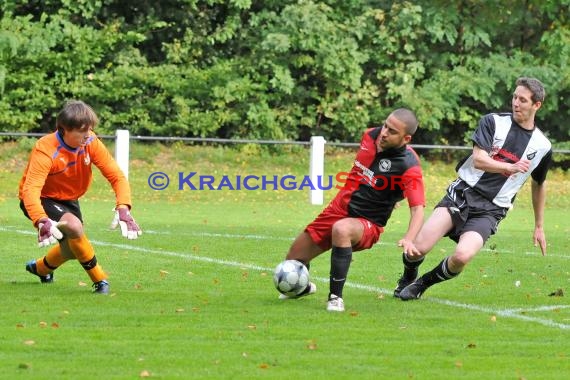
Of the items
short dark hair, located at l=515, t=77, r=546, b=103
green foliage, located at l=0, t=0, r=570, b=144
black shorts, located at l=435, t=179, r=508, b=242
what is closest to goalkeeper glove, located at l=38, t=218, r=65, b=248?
black shorts, located at l=435, t=179, r=508, b=242

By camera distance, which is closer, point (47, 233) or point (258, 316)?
point (258, 316)

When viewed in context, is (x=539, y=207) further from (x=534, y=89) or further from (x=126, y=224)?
(x=126, y=224)

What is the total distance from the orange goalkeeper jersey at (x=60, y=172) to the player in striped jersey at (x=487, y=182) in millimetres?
2429

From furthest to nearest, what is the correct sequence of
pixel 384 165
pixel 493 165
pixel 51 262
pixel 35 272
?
pixel 35 272 < pixel 51 262 < pixel 493 165 < pixel 384 165

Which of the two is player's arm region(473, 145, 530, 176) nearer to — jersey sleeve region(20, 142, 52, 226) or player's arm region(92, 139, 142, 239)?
player's arm region(92, 139, 142, 239)

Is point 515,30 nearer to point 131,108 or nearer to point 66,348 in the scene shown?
point 131,108

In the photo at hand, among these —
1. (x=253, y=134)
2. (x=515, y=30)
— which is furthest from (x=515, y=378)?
(x=515, y=30)

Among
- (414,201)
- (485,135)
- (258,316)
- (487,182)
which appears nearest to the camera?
(258,316)

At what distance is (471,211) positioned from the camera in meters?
9.43

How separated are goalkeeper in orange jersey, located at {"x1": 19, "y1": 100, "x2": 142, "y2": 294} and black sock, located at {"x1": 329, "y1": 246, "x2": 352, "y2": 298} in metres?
1.49

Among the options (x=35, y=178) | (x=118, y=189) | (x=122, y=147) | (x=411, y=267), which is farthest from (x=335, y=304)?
(x=122, y=147)

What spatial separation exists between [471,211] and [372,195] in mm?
894

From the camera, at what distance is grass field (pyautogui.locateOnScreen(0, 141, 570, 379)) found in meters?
6.69

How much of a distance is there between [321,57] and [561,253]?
52.3 ft
